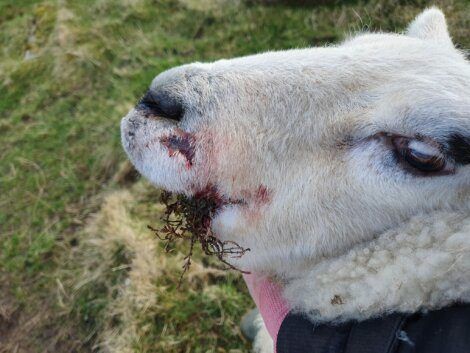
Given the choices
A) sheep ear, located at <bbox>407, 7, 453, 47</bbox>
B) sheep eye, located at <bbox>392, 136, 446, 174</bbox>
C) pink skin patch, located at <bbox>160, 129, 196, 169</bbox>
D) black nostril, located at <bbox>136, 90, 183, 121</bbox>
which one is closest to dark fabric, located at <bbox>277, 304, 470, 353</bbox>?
sheep eye, located at <bbox>392, 136, 446, 174</bbox>

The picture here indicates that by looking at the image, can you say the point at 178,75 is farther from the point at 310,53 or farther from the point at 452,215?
the point at 452,215

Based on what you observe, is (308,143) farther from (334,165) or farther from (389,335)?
(389,335)

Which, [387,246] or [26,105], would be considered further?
[26,105]

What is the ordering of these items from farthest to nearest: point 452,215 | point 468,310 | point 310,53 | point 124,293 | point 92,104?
1. point 92,104
2. point 124,293
3. point 310,53
4. point 452,215
5. point 468,310

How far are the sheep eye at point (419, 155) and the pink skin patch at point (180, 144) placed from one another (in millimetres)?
673

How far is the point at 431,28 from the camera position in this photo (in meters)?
2.21

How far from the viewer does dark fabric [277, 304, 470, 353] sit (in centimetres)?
141

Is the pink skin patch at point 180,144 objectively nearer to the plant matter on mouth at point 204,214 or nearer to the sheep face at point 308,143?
the sheep face at point 308,143

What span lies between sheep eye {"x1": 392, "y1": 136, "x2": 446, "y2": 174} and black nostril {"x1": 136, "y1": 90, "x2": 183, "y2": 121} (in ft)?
2.38

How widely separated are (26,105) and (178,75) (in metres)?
3.53

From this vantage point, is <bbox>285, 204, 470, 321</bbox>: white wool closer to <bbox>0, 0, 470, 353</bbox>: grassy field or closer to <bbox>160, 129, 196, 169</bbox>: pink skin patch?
<bbox>160, 129, 196, 169</bbox>: pink skin patch

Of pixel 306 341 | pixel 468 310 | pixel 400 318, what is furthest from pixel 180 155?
pixel 468 310

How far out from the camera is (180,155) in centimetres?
163

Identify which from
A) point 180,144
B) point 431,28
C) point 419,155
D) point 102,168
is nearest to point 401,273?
point 419,155
